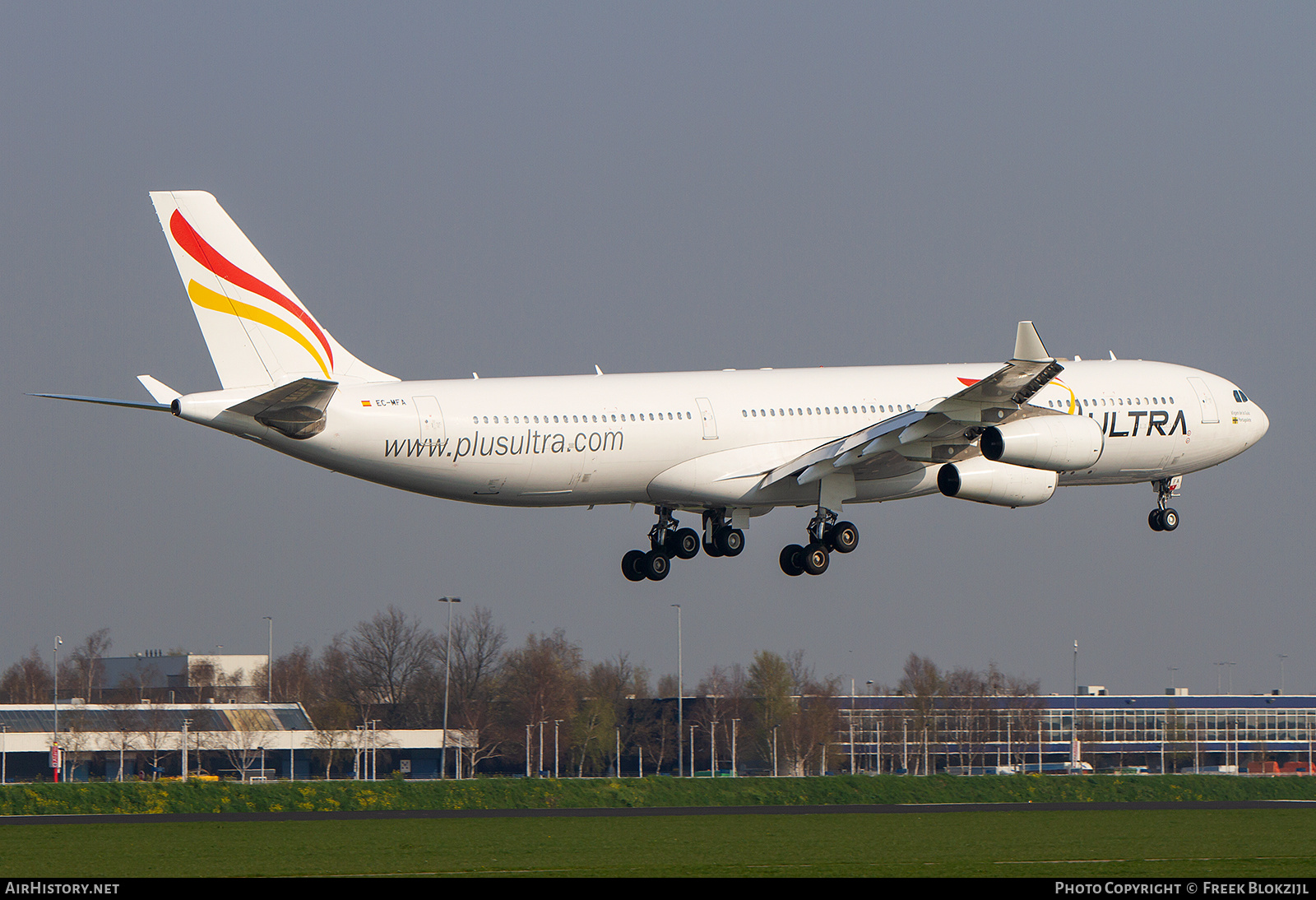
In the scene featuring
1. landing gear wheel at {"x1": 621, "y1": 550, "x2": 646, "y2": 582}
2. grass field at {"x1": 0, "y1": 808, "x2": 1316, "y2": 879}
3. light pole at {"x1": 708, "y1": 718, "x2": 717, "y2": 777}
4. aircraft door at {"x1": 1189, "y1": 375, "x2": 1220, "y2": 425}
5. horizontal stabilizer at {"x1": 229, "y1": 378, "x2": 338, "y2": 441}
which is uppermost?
aircraft door at {"x1": 1189, "y1": 375, "x2": 1220, "y2": 425}

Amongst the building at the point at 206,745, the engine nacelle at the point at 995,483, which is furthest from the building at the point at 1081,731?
the engine nacelle at the point at 995,483

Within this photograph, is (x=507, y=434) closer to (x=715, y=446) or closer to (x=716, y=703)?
(x=715, y=446)

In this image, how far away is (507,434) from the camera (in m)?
48.5

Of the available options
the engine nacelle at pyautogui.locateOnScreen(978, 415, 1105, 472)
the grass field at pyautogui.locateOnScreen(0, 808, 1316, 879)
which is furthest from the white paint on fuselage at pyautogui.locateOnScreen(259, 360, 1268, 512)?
the grass field at pyautogui.locateOnScreen(0, 808, 1316, 879)

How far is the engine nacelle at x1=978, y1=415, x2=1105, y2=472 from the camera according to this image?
50.3 metres

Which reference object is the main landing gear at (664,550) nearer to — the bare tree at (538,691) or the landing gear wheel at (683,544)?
the landing gear wheel at (683,544)

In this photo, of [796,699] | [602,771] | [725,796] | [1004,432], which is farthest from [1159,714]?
[1004,432]

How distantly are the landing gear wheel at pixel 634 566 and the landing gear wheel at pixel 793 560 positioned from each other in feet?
15.0

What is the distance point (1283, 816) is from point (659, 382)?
25778mm

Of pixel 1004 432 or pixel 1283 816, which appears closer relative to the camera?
pixel 1004 432

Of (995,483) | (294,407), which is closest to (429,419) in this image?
(294,407)

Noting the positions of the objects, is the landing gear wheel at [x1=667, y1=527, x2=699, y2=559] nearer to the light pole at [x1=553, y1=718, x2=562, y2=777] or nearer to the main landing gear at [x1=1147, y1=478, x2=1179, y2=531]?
the main landing gear at [x1=1147, y1=478, x2=1179, y2=531]

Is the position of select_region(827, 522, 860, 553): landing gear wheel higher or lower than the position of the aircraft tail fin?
lower

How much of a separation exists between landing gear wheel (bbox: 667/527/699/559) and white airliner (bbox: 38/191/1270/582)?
73 millimetres
